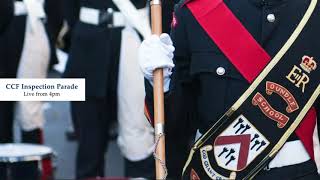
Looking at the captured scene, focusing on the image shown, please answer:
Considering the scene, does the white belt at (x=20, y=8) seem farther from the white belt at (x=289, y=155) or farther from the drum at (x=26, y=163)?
the white belt at (x=289, y=155)

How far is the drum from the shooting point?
11.0 feet

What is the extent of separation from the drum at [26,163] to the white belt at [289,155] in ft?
4.25

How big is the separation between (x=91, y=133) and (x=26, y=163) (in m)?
1.20

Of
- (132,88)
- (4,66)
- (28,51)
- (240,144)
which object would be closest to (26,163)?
(132,88)

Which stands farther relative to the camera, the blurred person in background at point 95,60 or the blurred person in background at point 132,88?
the blurred person in background at point 95,60

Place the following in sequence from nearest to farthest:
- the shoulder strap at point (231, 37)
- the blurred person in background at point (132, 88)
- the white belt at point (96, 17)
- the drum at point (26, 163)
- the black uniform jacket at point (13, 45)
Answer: the shoulder strap at point (231, 37) < the drum at point (26, 163) < the blurred person in background at point (132, 88) < the white belt at point (96, 17) < the black uniform jacket at point (13, 45)

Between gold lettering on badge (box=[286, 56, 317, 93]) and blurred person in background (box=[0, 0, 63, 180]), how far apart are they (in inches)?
104

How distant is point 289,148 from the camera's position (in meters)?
2.47

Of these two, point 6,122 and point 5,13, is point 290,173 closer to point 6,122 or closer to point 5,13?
point 5,13

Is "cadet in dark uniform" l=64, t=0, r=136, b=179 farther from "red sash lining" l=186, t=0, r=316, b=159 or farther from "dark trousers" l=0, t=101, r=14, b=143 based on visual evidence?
"red sash lining" l=186, t=0, r=316, b=159

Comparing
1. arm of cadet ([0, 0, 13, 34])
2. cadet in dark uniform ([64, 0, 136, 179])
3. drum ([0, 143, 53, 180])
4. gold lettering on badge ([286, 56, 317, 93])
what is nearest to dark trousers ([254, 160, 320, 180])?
gold lettering on badge ([286, 56, 317, 93])

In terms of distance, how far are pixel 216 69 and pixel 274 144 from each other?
29 centimetres

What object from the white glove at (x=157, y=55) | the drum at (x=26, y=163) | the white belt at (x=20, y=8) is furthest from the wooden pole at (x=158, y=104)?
the white belt at (x=20, y=8)

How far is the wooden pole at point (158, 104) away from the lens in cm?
224
